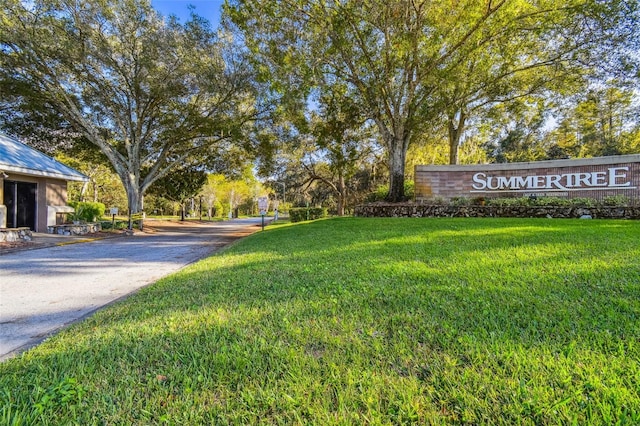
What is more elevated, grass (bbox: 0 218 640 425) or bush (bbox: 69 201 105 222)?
bush (bbox: 69 201 105 222)

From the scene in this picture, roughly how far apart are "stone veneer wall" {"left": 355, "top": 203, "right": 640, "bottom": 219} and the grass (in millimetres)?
8349

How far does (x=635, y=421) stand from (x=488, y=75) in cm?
1597

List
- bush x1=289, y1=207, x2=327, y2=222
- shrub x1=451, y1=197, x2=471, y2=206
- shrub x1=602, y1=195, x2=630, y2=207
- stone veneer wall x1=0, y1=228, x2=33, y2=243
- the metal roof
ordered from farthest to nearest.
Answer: bush x1=289, y1=207, x2=327, y2=222
shrub x1=451, y1=197, x2=471, y2=206
the metal roof
shrub x1=602, y1=195, x2=630, y2=207
stone veneer wall x1=0, y1=228, x2=33, y2=243

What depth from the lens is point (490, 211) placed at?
38.7ft

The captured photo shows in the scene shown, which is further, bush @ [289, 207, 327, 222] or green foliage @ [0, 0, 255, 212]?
bush @ [289, 207, 327, 222]

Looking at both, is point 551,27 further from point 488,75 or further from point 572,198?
point 572,198

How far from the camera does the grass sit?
1.51 metres

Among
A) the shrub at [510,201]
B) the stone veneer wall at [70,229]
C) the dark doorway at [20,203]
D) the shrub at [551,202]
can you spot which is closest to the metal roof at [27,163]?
the dark doorway at [20,203]

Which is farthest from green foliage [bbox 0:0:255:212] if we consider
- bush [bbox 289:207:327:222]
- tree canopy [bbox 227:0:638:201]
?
bush [bbox 289:207:327:222]

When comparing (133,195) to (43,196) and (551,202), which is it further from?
(551,202)

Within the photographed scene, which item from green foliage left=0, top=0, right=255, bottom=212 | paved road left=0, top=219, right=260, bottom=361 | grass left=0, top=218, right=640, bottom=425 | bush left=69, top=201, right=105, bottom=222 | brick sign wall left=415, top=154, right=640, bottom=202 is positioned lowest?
paved road left=0, top=219, right=260, bottom=361

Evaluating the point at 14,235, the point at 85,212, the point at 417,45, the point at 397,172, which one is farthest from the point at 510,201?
the point at 85,212

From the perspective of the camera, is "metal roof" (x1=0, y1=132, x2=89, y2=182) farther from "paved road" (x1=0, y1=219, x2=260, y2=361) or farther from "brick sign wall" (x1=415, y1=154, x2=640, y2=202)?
"brick sign wall" (x1=415, y1=154, x2=640, y2=202)

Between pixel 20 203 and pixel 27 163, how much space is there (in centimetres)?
171
